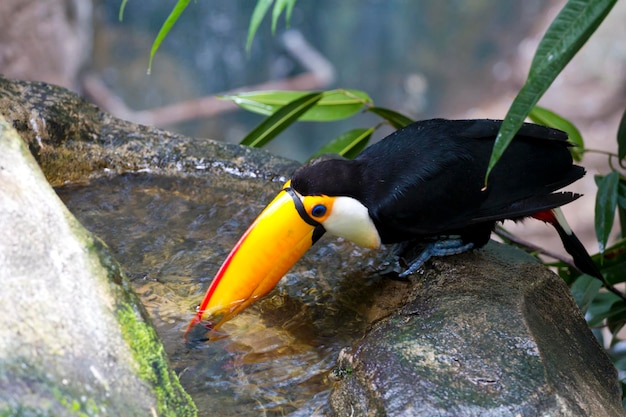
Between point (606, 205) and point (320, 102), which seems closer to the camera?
point (606, 205)

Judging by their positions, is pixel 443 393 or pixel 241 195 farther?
pixel 241 195

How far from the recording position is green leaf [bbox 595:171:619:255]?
6.54 ft

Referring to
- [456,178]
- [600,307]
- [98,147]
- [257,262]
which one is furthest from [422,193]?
[98,147]

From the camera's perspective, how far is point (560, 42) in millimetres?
960

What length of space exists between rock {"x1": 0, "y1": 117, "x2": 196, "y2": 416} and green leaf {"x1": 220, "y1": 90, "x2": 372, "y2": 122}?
4.14 feet

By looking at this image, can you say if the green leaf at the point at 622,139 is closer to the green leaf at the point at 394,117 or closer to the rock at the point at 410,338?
the rock at the point at 410,338

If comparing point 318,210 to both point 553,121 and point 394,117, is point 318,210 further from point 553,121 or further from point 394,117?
point 553,121

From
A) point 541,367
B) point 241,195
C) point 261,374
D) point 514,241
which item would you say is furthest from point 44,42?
point 541,367

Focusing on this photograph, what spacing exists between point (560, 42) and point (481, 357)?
63cm

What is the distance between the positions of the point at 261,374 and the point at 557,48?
88cm

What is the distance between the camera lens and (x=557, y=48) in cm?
96

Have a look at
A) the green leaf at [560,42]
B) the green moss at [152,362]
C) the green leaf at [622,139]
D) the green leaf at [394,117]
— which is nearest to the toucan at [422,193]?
the green leaf at [622,139]

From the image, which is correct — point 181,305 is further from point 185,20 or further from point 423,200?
point 185,20

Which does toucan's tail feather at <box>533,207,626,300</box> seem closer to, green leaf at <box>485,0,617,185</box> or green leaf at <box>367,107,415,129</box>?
green leaf at <box>367,107,415,129</box>
